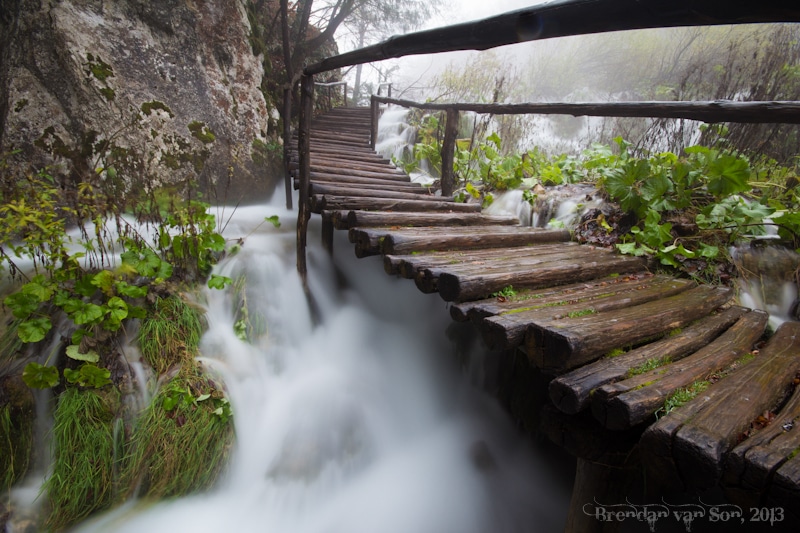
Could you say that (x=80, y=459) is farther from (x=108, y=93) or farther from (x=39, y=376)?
(x=108, y=93)

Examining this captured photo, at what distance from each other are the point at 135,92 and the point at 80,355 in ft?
13.8

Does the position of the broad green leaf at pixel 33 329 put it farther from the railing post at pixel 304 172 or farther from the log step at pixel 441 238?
the log step at pixel 441 238

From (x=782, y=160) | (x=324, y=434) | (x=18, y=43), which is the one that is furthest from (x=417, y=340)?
(x=18, y=43)

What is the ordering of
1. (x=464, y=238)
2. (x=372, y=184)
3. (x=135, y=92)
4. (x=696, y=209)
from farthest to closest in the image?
1. (x=135, y=92)
2. (x=372, y=184)
3. (x=696, y=209)
4. (x=464, y=238)

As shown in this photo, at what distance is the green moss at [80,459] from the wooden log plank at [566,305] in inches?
104

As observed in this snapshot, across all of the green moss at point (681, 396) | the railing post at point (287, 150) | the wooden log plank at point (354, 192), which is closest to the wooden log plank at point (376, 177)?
the wooden log plank at point (354, 192)

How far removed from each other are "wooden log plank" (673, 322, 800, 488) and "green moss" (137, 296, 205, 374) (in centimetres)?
318

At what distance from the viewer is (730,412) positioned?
58.9 inches

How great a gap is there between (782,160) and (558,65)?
63.2 feet

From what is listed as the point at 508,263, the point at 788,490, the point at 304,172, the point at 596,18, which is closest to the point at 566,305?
the point at 508,263

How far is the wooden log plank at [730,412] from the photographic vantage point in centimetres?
131

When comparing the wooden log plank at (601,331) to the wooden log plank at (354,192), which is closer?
the wooden log plank at (601,331)

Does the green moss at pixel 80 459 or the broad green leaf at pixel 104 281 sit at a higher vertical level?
the broad green leaf at pixel 104 281

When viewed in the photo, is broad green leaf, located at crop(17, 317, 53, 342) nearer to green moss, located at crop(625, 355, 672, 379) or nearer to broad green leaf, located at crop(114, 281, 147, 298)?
broad green leaf, located at crop(114, 281, 147, 298)
